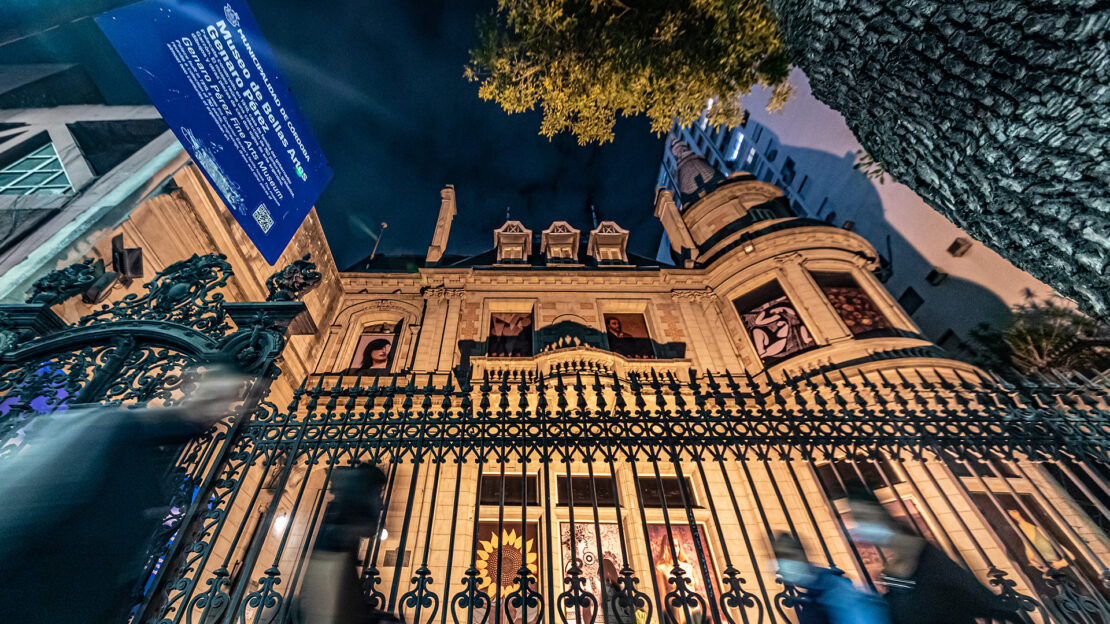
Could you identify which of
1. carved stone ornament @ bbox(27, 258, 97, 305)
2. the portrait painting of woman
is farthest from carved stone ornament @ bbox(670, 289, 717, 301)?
carved stone ornament @ bbox(27, 258, 97, 305)

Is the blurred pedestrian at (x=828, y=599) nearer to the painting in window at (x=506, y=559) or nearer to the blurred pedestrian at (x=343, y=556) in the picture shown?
the blurred pedestrian at (x=343, y=556)

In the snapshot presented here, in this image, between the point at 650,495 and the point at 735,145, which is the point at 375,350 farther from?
the point at 735,145

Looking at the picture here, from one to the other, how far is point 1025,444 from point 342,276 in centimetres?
1749

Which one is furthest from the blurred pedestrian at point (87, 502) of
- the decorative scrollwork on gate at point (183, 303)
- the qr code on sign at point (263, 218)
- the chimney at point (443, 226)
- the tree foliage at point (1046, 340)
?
the tree foliage at point (1046, 340)

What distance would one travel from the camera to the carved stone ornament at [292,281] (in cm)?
485

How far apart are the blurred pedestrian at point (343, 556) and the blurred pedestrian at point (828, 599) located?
3426 millimetres

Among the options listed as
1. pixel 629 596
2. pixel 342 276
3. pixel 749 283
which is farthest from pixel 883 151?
pixel 342 276

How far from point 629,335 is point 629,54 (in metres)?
9.01

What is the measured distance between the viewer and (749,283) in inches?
541

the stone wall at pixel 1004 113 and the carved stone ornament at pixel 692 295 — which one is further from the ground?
the carved stone ornament at pixel 692 295

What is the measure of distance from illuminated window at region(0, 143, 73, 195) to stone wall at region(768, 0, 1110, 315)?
11966 millimetres

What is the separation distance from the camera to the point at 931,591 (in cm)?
339

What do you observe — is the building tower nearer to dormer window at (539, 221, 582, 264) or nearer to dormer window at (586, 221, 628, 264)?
dormer window at (586, 221, 628, 264)

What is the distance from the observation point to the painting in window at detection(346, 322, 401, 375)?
12961 millimetres
